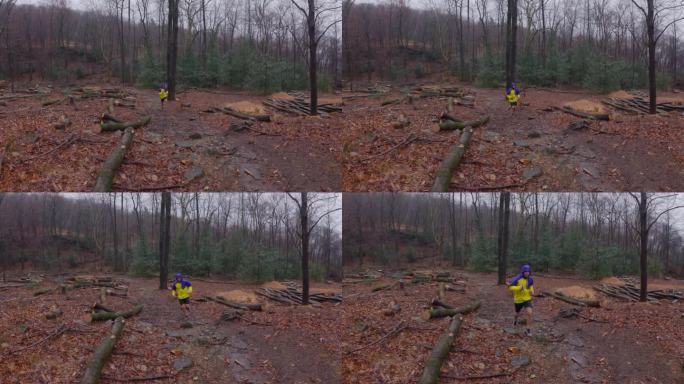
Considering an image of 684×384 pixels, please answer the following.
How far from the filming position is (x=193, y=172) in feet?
21.5

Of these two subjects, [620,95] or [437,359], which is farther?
[620,95]

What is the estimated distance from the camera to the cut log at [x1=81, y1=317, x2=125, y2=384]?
723 centimetres

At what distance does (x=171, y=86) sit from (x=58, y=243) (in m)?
4.41

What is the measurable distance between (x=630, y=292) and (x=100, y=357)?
384 inches

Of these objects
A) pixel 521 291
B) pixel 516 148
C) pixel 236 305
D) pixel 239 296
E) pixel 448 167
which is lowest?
pixel 236 305

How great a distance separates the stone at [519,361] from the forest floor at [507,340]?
16mm

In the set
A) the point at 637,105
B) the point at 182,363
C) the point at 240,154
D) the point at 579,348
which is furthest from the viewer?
the point at 182,363

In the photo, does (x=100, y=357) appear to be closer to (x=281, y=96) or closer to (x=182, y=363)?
(x=182, y=363)

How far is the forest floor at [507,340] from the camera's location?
6914 millimetres

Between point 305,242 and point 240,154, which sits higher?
point 240,154

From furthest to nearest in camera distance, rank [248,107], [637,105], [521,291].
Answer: [248,107]
[521,291]
[637,105]

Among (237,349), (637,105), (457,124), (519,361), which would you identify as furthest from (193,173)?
(637,105)

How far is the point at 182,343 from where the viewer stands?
25.9 ft

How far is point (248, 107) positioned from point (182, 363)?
481 cm
